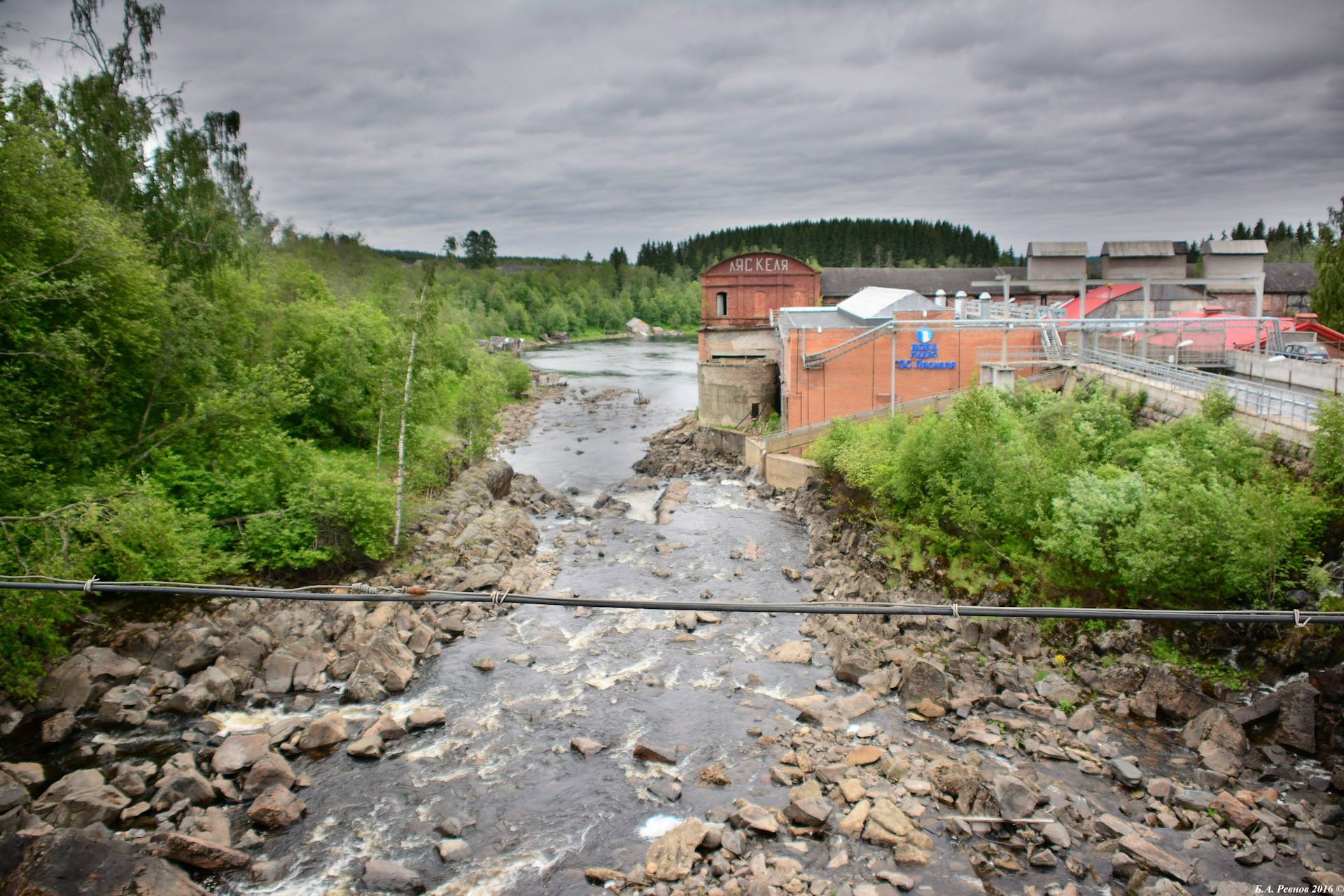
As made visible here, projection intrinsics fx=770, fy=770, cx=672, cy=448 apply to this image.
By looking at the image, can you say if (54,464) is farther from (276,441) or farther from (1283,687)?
(1283,687)

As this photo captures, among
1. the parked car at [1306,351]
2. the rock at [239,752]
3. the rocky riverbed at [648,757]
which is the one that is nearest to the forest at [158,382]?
the rocky riverbed at [648,757]

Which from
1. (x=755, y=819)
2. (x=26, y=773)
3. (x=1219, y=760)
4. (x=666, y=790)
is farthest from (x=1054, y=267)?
(x=26, y=773)

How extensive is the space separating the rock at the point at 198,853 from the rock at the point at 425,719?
12.2 feet

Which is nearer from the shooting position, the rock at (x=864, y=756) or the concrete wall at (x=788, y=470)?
the rock at (x=864, y=756)

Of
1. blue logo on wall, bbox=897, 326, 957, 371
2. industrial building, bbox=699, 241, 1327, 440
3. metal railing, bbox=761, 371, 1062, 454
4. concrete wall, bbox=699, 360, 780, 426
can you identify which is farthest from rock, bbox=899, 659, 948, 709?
concrete wall, bbox=699, 360, 780, 426

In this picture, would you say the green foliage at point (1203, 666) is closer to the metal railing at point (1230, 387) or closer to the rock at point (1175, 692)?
the rock at point (1175, 692)

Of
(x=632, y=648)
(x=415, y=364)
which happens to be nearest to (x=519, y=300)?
(x=415, y=364)

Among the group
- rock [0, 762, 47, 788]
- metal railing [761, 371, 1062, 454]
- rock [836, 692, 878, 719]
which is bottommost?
rock [836, 692, 878, 719]

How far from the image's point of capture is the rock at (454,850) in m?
10.4

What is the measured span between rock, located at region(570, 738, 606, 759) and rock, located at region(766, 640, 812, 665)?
488cm

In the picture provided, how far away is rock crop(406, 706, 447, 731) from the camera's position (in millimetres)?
13695

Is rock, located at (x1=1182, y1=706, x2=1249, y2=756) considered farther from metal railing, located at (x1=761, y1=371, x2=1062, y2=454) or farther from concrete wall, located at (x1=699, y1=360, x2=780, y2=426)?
concrete wall, located at (x1=699, y1=360, x2=780, y2=426)

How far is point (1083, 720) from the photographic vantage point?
13.2 metres

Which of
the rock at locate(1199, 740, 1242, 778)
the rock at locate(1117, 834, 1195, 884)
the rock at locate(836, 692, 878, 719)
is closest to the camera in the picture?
the rock at locate(1117, 834, 1195, 884)
